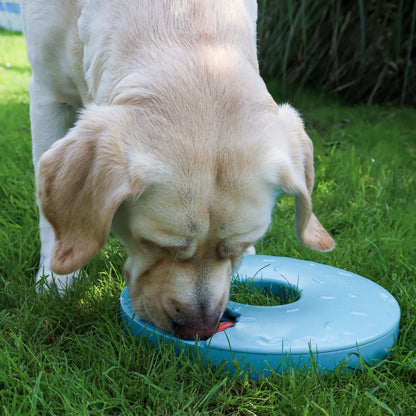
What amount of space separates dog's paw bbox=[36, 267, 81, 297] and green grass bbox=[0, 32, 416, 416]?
0.05 meters

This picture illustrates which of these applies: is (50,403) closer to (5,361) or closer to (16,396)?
(16,396)

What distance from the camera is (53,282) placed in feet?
9.45

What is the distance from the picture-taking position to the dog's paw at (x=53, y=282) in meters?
2.82

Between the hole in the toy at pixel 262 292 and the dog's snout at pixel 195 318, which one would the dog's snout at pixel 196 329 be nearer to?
the dog's snout at pixel 195 318

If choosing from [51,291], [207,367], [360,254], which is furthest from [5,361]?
[360,254]

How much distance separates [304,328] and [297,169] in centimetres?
65

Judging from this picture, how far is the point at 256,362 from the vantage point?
2271 millimetres

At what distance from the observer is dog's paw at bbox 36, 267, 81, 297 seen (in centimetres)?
282

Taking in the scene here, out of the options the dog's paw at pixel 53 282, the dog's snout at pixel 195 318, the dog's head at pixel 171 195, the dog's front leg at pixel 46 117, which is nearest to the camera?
the dog's head at pixel 171 195

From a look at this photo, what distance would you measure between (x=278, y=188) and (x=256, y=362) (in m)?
0.67

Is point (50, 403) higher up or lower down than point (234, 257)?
lower down

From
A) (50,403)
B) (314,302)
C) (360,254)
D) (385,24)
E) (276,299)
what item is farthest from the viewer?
(385,24)

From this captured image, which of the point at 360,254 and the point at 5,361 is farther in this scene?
the point at 360,254

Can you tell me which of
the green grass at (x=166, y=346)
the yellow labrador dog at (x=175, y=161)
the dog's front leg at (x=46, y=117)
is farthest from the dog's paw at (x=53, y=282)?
the yellow labrador dog at (x=175, y=161)
